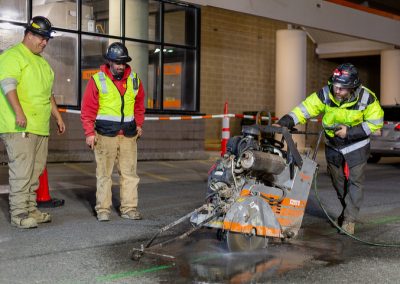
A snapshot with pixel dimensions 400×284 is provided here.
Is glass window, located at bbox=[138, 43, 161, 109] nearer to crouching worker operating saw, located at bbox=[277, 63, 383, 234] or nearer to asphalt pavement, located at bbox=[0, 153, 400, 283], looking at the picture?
asphalt pavement, located at bbox=[0, 153, 400, 283]

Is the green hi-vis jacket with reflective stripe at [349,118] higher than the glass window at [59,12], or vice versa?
the glass window at [59,12]

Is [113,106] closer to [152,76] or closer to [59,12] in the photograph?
[59,12]

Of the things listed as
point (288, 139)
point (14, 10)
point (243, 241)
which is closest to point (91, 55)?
point (14, 10)

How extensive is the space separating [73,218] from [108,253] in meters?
1.93

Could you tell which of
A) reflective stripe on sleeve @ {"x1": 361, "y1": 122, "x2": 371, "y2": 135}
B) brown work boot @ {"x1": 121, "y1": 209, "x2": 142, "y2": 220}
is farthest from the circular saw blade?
brown work boot @ {"x1": 121, "y1": 209, "x2": 142, "y2": 220}

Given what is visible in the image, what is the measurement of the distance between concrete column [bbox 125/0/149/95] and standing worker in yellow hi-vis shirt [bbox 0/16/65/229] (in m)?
9.58

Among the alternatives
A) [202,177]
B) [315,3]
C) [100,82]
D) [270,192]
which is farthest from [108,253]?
[315,3]

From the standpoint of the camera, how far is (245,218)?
5652 mm

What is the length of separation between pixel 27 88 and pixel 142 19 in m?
10.3

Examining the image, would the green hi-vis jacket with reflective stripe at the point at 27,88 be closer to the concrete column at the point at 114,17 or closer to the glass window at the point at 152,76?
the concrete column at the point at 114,17

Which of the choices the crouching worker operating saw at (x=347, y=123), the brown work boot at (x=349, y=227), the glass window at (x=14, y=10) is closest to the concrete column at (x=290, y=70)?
the glass window at (x=14, y=10)

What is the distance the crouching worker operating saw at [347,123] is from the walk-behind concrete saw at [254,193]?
79 cm

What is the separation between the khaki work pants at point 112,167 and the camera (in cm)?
739

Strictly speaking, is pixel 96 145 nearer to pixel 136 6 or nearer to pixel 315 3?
pixel 136 6
